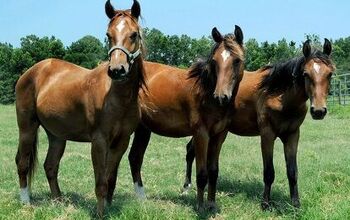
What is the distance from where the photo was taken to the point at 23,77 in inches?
262

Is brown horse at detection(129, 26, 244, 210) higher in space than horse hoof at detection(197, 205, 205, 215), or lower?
higher

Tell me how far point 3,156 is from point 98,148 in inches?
255

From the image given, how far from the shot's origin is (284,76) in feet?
21.1

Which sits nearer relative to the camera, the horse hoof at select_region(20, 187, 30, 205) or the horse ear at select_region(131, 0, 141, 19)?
the horse ear at select_region(131, 0, 141, 19)

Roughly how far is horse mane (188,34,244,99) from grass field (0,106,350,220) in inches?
63.2

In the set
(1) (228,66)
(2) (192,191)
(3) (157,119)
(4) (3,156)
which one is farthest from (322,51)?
(4) (3,156)

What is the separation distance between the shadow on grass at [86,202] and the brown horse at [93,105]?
0.15 m

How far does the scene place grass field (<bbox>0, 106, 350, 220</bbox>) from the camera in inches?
209

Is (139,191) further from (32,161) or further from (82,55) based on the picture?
(82,55)

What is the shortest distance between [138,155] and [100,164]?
207cm

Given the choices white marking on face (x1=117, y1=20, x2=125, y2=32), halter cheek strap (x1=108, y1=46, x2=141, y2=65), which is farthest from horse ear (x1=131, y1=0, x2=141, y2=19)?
halter cheek strap (x1=108, y1=46, x2=141, y2=65)

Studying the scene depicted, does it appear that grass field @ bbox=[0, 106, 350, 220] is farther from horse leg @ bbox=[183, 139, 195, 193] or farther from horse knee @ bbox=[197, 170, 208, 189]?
horse knee @ bbox=[197, 170, 208, 189]

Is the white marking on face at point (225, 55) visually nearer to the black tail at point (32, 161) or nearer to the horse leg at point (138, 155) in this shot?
the horse leg at point (138, 155)

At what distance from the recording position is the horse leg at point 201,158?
595 cm
